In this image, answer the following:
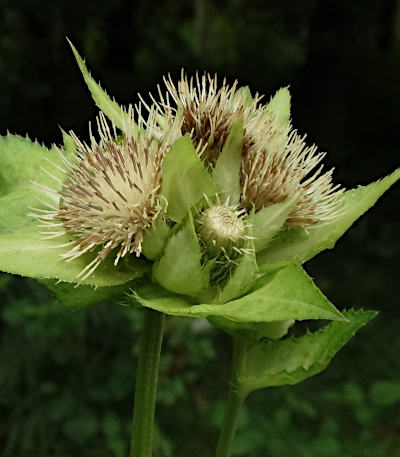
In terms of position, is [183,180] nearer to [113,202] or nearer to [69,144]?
[113,202]

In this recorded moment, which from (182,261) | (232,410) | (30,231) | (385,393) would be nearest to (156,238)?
(182,261)

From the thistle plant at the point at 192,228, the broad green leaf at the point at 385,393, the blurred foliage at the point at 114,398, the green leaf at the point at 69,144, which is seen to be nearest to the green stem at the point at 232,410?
the thistle plant at the point at 192,228

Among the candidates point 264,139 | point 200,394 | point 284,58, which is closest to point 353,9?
point 200,394

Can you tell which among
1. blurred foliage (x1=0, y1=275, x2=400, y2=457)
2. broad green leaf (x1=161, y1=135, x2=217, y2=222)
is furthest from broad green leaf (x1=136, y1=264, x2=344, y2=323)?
blurred foliage (x1=0, y1=275, x2=400, y2=457)

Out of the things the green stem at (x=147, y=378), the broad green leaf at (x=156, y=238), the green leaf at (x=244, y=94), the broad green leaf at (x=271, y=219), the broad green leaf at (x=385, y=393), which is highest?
the broad green leaf at (x=385, y=393)

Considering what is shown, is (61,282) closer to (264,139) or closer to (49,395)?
(264,139)

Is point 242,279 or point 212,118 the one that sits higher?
point 212,118

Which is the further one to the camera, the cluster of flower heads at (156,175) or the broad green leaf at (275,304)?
the cluster of flower heads at (156,175)

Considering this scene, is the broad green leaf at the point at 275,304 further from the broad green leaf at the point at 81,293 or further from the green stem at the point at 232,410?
the green stem at the point at 232,410
